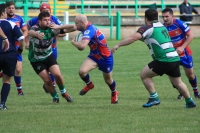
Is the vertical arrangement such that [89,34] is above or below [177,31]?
above

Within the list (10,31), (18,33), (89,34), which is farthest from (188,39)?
(10,31)

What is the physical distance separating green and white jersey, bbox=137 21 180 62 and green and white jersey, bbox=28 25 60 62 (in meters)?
1.95

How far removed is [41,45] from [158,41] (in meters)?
2.41

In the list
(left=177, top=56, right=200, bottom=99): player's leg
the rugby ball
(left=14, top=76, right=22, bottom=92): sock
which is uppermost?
the rugby ball

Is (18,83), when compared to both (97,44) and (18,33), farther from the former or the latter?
(18,33)

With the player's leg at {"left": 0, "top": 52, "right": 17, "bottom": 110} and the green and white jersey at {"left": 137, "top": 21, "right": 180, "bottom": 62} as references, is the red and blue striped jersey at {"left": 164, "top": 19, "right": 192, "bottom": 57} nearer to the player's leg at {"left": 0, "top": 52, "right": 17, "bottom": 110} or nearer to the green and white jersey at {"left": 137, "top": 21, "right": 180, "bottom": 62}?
the green and white jersey at {"left": 137, "top": 21, "right": 180, "bottom": 62}

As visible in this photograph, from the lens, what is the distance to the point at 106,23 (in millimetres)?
31219

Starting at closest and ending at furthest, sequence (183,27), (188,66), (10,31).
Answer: (10,31) < (183,27) < (188,66)

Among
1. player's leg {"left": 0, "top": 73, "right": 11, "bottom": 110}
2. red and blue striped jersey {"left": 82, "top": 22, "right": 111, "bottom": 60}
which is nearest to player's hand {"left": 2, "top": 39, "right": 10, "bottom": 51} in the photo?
player's leg {"left": 0, "top": 73, "right": 11, "bottom": 110}

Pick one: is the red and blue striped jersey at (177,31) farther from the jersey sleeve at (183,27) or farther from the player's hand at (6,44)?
the player's hand at (6,44)

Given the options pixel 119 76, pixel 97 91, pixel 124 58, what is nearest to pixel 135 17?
pixel 124 58

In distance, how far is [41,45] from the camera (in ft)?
36.3

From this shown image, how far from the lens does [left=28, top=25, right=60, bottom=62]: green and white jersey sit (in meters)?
11.0

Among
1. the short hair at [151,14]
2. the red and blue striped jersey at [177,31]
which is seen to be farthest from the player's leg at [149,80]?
the red and blue striped jersey at [177,31]
